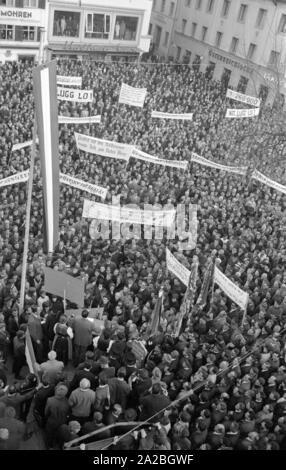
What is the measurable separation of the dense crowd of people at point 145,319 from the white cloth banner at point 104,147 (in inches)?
45.0

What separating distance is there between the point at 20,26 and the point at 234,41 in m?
16.1

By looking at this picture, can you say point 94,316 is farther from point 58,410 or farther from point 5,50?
point 5,50

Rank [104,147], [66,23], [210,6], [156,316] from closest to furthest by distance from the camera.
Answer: [156,316] → [104,147] → [66,23] → [210,6]

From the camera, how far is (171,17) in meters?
43.0

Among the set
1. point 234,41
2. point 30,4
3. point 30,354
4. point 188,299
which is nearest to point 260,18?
point 234,41

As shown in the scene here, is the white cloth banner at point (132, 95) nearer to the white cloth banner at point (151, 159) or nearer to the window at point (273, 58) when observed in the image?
the white cloth banner at point (151, 159)

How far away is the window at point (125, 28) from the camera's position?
114 ft

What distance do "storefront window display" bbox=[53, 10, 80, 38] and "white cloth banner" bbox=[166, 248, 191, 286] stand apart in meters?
26.9

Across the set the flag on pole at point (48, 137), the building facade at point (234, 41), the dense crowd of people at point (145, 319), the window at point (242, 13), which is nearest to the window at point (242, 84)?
the building facade at point (234, 41)

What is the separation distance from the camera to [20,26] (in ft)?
97.1

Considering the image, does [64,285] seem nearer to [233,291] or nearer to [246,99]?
[233,291]

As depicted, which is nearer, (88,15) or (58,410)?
(58,410)
